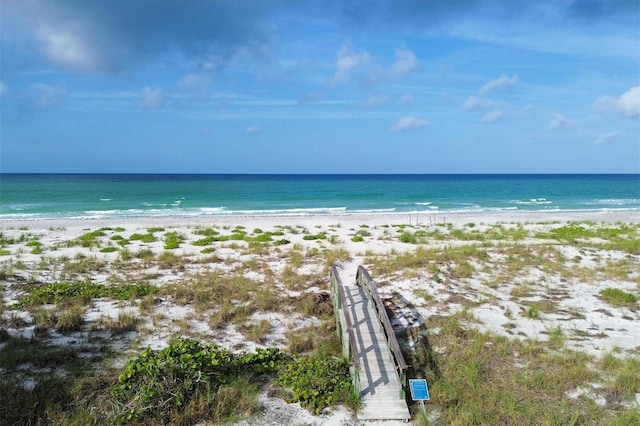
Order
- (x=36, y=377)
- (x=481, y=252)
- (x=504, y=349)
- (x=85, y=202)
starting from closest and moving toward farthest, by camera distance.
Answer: (x=36, y=377)
(x=504, y=349)
(x=481, y=252)
(x=85, y=202)

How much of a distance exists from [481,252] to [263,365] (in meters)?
12.5

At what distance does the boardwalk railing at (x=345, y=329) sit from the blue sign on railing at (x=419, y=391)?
3.24 feet

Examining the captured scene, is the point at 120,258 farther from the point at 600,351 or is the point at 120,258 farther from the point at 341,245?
the point at 600,351

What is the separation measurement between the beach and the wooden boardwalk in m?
0.53

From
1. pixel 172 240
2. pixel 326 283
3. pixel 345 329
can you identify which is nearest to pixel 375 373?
→ pixel 345 329

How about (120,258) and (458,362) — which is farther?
(120,258)

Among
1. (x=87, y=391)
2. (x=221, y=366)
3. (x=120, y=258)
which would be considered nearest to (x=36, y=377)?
(x=87, y=391)

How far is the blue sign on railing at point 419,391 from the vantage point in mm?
6941

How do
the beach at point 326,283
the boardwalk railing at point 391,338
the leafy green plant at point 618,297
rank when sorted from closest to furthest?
the boardwalk railing at point 391,338
the beach at point 326,283
the leafy green plant at point 618,297

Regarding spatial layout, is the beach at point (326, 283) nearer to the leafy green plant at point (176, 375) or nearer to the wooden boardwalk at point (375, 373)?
the wooden boardwalk at point (375, 373)

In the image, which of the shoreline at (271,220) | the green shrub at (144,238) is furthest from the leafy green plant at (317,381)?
the shoreline at (271,220)

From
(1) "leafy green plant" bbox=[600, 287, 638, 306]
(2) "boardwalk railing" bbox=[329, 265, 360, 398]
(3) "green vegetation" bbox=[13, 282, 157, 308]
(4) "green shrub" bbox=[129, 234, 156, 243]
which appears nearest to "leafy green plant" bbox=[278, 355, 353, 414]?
(2) "boardwalk railing" bbox=[329, 265, 360, 398]

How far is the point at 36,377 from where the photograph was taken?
318 inches

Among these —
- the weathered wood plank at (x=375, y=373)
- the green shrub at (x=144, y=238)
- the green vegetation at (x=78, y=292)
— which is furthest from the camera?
the green shrub at (x=144, y=238)
